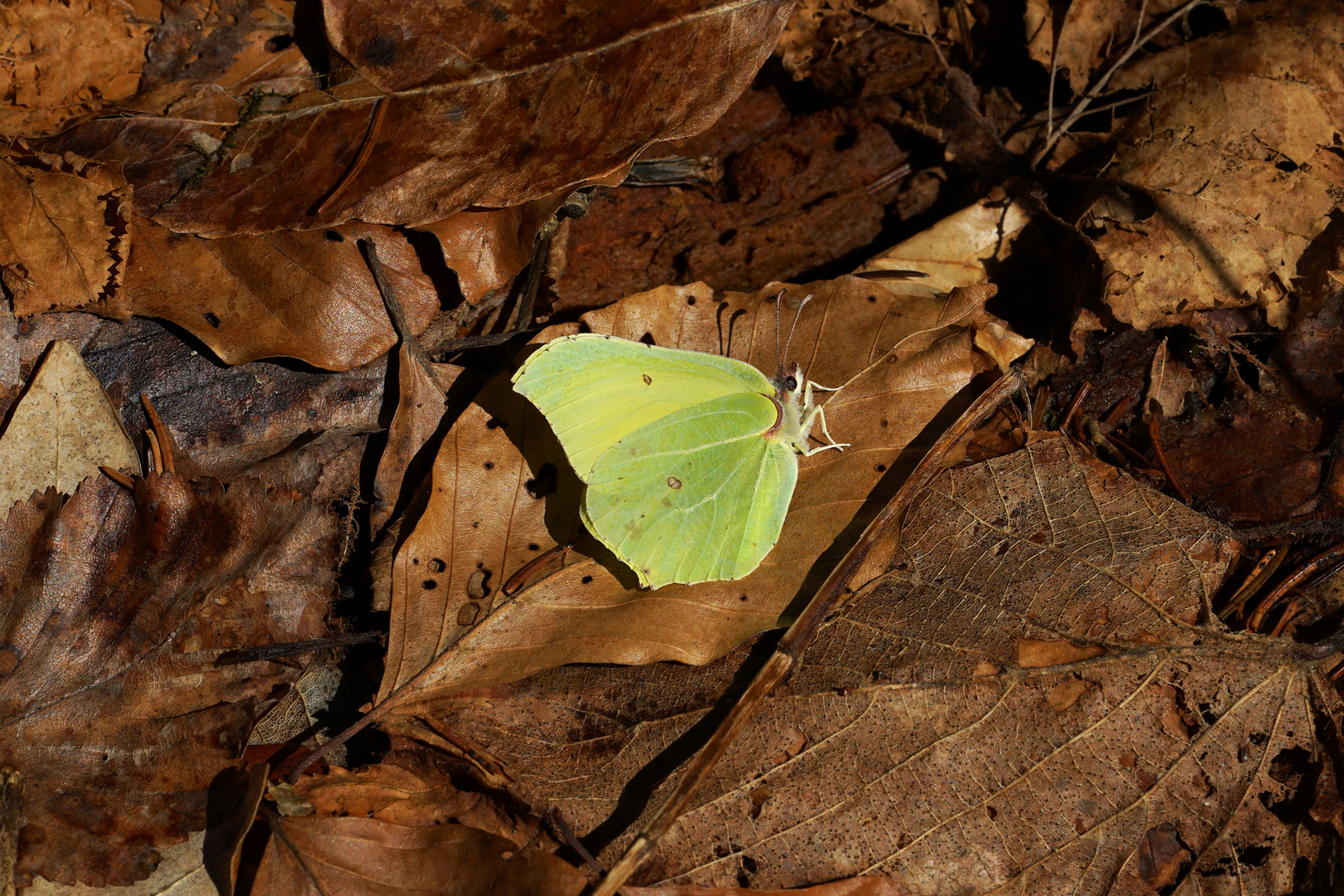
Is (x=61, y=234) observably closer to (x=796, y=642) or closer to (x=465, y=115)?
(x=465, y=115)

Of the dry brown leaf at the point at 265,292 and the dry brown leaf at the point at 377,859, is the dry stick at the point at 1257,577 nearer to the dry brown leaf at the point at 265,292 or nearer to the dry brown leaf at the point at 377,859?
the dry brown leaf at the point at 377,859

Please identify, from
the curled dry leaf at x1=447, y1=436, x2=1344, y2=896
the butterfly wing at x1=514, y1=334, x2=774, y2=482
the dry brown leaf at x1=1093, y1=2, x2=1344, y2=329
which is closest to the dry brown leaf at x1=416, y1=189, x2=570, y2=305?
the butterfly wing at x1=514, y1=334, x2=774, y2=482

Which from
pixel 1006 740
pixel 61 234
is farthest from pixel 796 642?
pixel 61 234

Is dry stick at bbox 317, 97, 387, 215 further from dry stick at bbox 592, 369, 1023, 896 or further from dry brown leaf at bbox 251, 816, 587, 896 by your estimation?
dry stick at bbox 592, 369, 1023, 896

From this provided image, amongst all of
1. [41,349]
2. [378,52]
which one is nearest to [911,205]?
[378,52]

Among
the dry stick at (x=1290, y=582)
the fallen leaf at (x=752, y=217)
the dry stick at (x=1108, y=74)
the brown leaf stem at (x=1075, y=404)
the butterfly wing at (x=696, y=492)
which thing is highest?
the dry stick at (x=1108, y=74)

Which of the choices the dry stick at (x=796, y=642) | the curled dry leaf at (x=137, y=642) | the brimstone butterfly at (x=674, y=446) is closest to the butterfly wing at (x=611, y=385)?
the brimstone butterfly at (x=674, y=446)
